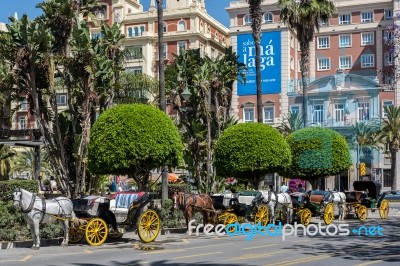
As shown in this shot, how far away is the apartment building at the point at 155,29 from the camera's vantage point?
3120 inches

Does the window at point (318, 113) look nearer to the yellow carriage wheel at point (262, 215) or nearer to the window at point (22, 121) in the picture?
the window at point (22, 121)

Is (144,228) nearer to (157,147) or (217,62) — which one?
(157,147)

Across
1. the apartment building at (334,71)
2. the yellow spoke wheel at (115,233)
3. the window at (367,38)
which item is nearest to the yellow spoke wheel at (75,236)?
the yellow spoke wheel at (115,233)

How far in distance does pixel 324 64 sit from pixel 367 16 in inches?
297

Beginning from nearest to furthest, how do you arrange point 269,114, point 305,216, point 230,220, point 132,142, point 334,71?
1. point 132,142
2. point 230,220
3. point 305,216
4. point 269,114
5. point 334,71

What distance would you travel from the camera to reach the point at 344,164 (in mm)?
38594

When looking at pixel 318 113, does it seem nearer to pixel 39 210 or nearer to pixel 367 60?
pixel 367 60

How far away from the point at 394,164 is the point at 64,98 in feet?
124

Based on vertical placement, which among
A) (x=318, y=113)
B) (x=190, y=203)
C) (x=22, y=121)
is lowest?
(x=190, y=203)

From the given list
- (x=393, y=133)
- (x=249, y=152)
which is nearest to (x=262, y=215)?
(x=249, y=152)

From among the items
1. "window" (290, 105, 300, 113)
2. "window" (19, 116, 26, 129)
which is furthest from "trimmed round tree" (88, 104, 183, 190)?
"window" (19, 116, 26, 129)

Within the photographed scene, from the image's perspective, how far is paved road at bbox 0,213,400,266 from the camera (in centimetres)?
1577

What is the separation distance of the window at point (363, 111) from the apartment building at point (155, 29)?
65.9 ft

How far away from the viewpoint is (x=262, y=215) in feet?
84.3
